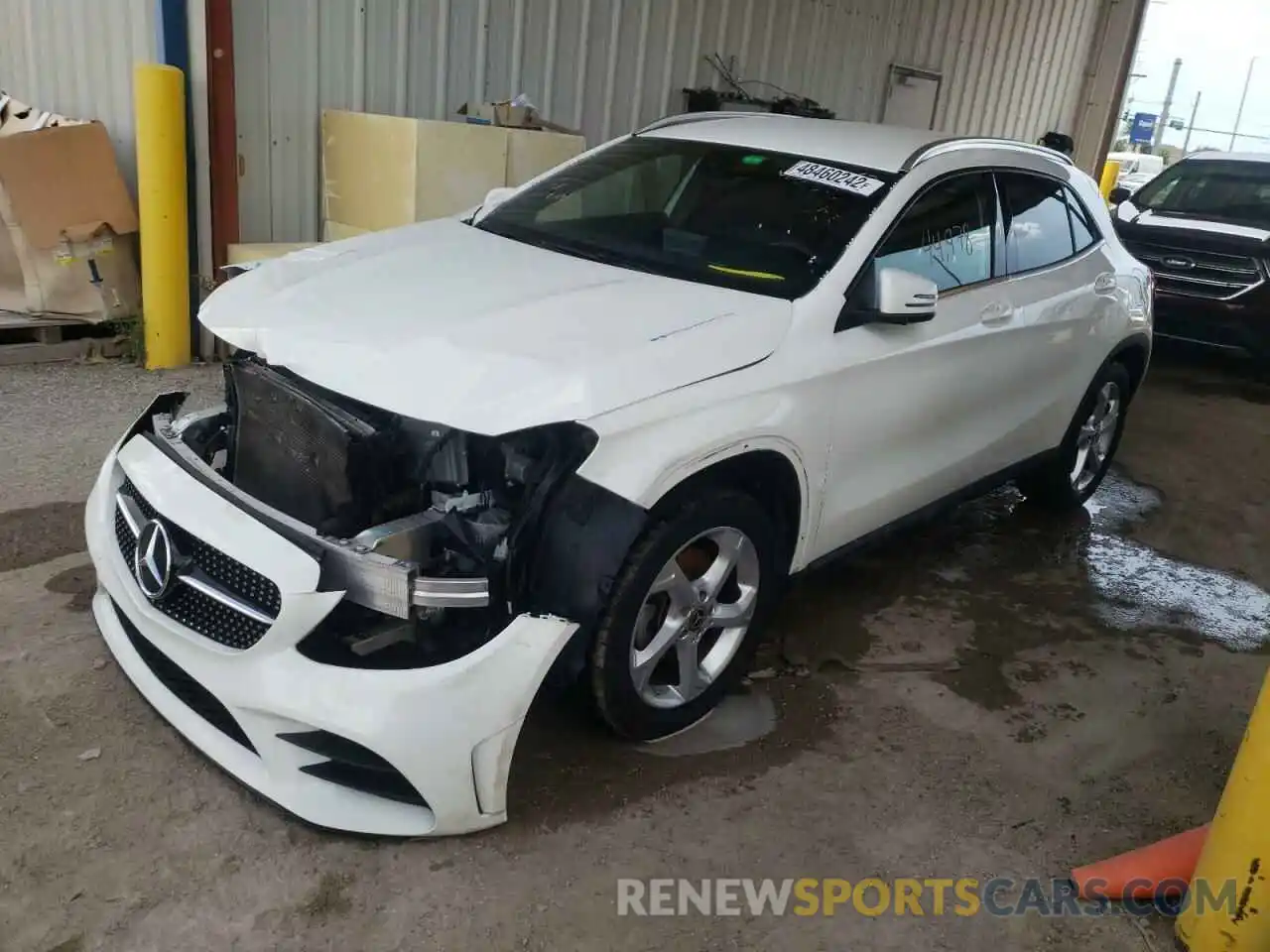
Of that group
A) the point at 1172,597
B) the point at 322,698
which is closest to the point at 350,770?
the point at 322,698

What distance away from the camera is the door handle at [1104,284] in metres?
4.52

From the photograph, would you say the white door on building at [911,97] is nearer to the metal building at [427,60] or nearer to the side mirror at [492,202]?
the metal building at [427,60]

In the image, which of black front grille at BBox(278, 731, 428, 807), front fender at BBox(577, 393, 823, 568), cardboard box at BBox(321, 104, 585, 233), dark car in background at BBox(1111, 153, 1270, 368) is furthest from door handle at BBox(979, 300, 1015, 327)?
dark car in background at BBox(1111, 153, 1270, 368)

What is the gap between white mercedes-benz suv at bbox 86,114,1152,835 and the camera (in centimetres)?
239

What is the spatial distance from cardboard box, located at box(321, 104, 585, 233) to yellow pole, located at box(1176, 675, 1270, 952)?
4.91 metres

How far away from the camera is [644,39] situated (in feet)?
26.0

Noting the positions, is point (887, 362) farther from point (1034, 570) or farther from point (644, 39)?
point (644, 39)

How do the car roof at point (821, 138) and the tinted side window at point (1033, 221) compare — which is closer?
the car roof at point (821, 138)

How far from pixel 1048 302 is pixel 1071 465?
3.72 ft

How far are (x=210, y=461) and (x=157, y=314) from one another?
313cm

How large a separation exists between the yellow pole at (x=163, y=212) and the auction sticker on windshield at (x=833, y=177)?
12.0 feet

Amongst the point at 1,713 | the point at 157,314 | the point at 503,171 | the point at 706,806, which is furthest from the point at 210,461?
the point at 503,171

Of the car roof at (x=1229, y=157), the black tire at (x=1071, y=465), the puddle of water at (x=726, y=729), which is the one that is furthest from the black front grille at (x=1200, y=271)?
the puddle of water at (x=726, y=729)

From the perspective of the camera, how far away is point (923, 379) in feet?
11.3
